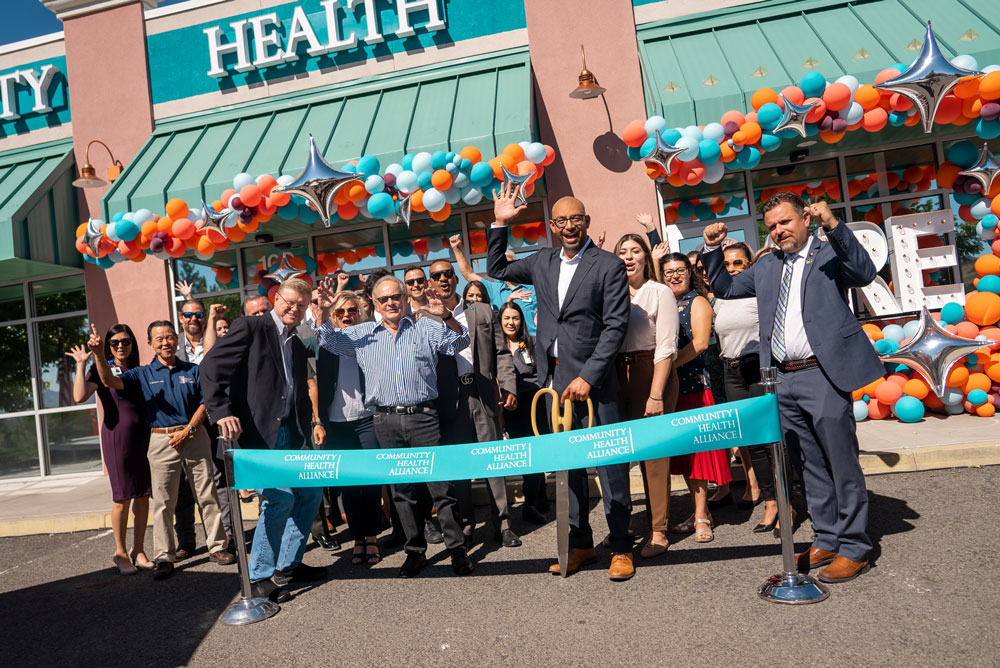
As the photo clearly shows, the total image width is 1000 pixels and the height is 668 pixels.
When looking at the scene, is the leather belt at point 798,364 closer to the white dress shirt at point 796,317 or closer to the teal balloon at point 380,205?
the white dress shirt at point 796,317

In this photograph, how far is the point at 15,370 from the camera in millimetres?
11672

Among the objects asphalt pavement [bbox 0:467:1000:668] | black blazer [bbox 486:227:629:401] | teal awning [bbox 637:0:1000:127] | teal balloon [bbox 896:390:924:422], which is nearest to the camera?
asphalt pavement [bbox 0:467:1000:668]

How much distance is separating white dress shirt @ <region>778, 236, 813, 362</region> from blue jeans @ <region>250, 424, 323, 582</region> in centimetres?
326

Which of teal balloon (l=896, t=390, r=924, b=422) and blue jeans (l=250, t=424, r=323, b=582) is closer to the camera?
blue jeans (l=250, t=424, r=323, b=582)

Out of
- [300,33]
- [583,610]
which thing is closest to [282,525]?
[583,610]

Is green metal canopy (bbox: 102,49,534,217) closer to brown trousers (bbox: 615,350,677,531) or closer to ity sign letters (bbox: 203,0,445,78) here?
ity sign letters (bbox: 203,0,445,78)

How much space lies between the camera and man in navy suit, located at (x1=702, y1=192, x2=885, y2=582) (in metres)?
3.81

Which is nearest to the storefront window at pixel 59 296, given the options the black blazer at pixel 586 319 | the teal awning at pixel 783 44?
the teal awning at pixel 783 44

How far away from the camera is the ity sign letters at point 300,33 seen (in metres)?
10.1

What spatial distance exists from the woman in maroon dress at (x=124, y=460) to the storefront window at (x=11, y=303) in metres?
7.65

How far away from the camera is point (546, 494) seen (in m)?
6.26

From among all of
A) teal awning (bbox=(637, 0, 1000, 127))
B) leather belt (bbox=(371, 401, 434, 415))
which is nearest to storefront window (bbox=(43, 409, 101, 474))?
leather belt (bbox=(371, 401, 434, 415))

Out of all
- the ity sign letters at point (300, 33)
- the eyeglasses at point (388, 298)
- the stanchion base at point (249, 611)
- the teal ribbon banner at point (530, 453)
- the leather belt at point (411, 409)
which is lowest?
the stanchion base at point (249, 611)

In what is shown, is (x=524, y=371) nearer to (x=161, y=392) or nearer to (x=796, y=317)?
(x=796, y=317)
